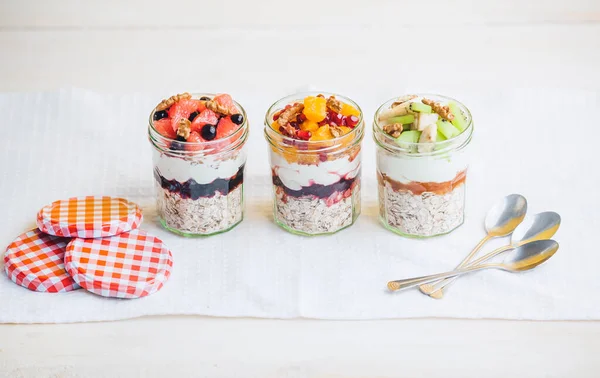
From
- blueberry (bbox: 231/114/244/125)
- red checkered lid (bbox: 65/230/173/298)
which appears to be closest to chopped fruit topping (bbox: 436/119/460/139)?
blueberry (bbox: 231/114/244/125)

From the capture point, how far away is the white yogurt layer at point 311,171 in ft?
7.89

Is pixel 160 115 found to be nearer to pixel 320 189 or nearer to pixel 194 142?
pixel 194 142

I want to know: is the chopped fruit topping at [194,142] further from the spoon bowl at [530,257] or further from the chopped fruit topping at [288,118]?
the spoon bowl at [530,257]

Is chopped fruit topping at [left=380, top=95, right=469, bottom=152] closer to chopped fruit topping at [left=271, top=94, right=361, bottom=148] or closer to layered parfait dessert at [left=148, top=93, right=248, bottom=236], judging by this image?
chopped fruit topping at [left=271, top=94, right=361, bottom=148]

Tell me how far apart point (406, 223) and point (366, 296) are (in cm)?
27

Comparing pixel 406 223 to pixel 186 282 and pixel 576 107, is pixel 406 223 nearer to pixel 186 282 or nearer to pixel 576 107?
pixel 186 282

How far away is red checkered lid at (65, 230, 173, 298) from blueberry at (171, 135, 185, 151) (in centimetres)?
25

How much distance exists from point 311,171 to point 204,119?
0.30 metres

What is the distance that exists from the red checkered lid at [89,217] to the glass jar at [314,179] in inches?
15.5

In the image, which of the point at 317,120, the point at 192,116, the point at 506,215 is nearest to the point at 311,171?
the point at 317,120

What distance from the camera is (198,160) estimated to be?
2398 mm

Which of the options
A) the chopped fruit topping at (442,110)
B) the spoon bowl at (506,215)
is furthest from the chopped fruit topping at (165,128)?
the spoon bowl at (506,215)

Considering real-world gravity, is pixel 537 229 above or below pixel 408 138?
below

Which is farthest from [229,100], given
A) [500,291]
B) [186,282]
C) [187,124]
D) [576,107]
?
[576,107]
